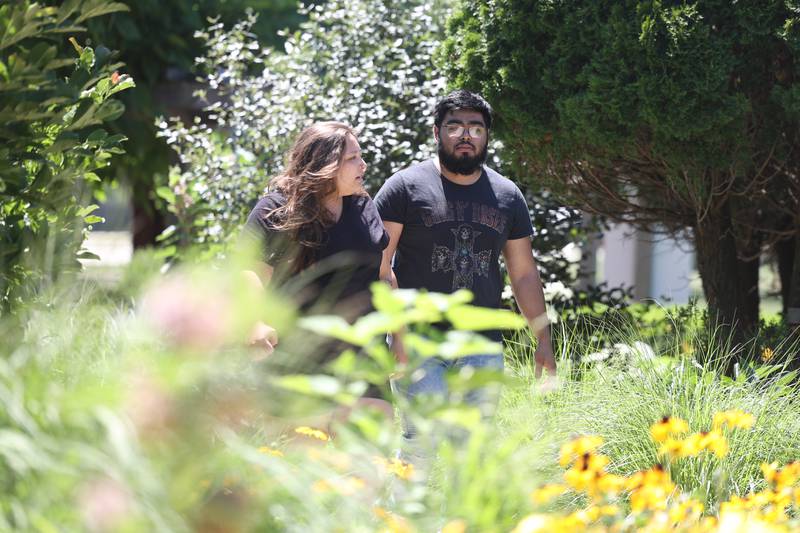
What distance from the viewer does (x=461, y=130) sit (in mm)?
4051

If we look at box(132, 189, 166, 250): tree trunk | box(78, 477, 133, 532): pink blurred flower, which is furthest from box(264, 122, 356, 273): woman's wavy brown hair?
box(132, 189, 166, 250): tree trunk

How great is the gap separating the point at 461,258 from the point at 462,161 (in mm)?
383

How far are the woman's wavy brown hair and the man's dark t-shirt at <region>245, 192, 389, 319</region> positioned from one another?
2 cm

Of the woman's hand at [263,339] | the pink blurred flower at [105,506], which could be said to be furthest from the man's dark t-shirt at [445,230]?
the pink blurred flower at [105,506]

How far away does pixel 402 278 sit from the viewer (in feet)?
13.4

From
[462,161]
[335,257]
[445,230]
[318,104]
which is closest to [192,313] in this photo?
[335,257]

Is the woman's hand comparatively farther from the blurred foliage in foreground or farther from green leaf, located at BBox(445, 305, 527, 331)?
green leaf, located at BBox(445, 305, 527, 331)

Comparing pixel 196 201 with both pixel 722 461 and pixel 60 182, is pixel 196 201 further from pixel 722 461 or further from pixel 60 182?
pixel 722 461

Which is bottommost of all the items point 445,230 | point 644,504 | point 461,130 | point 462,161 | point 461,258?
point 644,504

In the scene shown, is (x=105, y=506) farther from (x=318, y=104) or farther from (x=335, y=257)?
(x=318, y=104)

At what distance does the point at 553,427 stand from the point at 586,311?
9.60 feet

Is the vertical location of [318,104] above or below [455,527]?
above

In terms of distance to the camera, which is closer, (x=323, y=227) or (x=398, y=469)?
(x=398, y=469)

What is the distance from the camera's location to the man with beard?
399cm
